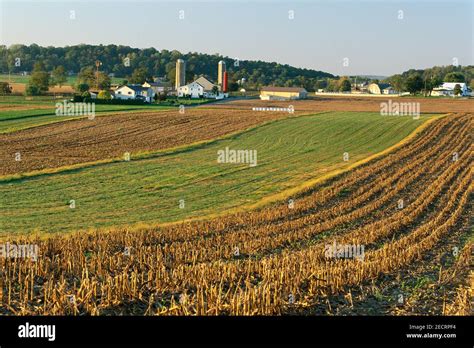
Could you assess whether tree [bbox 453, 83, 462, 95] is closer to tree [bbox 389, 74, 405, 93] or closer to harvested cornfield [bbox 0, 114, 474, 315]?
tree [bbox 389, 74, 405, 93]

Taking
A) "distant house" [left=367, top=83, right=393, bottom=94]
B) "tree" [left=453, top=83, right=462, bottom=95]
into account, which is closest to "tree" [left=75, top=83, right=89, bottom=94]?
"tree" [left=453, top=83, right=462, bottom=95]

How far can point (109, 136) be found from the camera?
41.0m

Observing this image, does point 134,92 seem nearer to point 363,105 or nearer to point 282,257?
point 363,105

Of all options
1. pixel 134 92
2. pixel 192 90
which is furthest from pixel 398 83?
Answer: pixel 134 92

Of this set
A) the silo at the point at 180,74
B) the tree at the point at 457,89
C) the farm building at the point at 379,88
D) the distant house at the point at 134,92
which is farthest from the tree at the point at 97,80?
the farm building at the point at 379,88

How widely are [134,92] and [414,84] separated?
50.5 m

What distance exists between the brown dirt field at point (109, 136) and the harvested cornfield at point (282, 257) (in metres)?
15.0

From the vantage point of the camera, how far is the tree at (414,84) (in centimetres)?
9500

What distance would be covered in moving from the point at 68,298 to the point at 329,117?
173 ft

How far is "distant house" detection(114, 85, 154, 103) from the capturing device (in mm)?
80625

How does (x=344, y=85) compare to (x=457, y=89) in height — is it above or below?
above

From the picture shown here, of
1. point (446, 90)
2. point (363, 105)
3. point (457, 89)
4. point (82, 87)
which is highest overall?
point (446, 90)

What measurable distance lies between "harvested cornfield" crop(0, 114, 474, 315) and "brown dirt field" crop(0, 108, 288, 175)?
15.0m

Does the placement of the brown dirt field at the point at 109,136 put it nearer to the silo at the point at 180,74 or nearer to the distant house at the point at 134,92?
the silo at the point at 180,74
